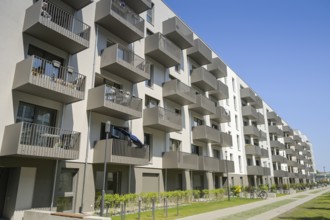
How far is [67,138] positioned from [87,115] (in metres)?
2.73

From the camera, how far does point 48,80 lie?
1384cm

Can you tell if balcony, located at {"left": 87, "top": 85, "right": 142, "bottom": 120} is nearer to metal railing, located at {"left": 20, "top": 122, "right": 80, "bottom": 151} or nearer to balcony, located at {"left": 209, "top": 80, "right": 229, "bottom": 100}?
metal railing, located at {"left": 20, "top": 122, "right": 80, "bottom": 151}

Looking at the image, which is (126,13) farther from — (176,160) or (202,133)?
(202,133)

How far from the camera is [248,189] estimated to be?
33625 mm

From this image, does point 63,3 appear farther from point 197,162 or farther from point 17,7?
point 197,162

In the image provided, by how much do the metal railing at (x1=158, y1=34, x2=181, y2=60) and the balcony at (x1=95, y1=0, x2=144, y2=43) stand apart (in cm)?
258

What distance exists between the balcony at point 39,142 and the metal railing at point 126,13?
978 cm

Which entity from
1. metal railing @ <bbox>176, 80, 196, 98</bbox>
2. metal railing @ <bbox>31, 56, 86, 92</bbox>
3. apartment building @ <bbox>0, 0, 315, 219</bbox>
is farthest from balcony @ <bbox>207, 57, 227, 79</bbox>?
metal railing @ <bbox>31, 56, 86, 92</bbox>

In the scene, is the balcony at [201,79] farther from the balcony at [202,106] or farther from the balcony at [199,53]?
the balcony at [202,106]

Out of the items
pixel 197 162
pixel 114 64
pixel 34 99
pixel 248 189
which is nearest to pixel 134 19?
pixel 114 64

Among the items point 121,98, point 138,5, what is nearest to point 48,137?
point 121,98

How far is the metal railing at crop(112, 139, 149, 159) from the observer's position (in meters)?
17.0

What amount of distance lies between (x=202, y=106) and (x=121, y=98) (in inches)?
481

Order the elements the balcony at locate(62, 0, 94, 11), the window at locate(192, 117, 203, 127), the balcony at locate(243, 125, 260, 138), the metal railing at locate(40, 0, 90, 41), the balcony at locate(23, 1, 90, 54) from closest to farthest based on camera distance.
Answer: the balcony at locate(23, 1, 90, 54), the metal railing at locate(40, 0, 90, 41), the balcony at locate(62, 0, 94, 11), the window at locate(192, 117, 203, 127), the balcony at locate(243, 125, 260, 138)
